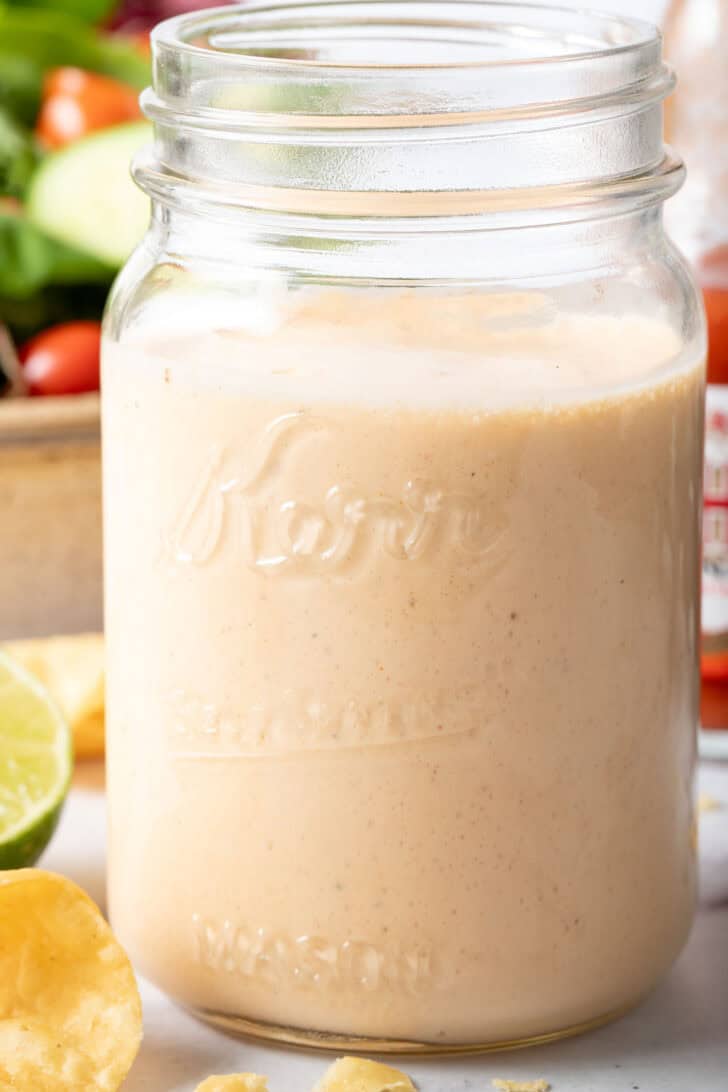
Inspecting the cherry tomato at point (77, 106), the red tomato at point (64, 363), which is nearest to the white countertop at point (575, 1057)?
the red tomato at point (64, 363)

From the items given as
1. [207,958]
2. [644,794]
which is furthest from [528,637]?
[207,958]

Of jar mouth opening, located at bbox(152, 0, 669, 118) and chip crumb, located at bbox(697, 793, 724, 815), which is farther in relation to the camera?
chip crumb, located at bbox(697, 793, 724, 815)

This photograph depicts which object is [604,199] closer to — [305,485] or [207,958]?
[305,485]

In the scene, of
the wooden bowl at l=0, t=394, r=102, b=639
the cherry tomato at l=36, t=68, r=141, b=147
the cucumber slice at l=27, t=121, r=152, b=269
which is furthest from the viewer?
the cherry tomato at l=36, t=68, r=141, b=147

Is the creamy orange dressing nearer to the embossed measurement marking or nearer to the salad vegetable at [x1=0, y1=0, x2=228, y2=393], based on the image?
the embossed measurement marking

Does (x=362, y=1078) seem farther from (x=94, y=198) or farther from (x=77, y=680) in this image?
(x=94, y=198)

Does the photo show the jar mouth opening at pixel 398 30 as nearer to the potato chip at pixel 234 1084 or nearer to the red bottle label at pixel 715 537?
the red bottle label at pixel 715 537

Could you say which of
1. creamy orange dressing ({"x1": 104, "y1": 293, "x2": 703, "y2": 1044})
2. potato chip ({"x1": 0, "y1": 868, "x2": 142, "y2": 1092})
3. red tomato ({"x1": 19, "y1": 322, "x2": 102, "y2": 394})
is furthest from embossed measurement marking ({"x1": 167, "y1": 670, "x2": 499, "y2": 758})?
red tomato ({"x1": 19, "y1": 322, "x2": 102, "y2": 394})
